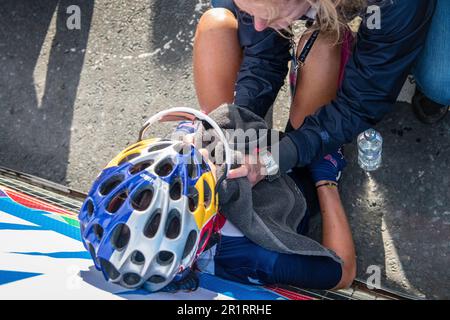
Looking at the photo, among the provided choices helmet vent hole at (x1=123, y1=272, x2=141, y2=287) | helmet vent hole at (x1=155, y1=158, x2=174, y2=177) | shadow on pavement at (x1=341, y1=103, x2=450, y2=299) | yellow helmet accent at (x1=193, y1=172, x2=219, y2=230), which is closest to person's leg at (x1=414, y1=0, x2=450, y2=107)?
shadow on pavement at (x1=341, y1=103, x2=450, y2=299)

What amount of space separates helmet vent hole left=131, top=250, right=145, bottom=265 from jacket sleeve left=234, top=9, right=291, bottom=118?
Result: 0.79 metres

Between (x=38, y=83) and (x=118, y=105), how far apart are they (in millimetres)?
515

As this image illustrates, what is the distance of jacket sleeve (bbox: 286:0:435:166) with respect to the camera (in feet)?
5.18

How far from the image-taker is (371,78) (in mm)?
1705

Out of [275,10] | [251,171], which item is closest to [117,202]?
[251,171]

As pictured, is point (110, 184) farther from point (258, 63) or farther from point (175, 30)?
point (175, 30)

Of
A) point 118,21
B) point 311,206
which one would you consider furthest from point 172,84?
point 311,206

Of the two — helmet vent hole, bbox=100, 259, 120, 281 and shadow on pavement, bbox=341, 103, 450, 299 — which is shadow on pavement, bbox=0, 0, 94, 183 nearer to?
helmet vent hole, bbox=100, 259, 120, 281

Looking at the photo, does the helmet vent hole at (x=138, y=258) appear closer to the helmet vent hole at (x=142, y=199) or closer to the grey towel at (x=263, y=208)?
the helmet vent hole at (x=142, y=199)

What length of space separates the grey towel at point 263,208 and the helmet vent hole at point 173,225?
23 centimetres

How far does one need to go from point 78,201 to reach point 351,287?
1.32 m

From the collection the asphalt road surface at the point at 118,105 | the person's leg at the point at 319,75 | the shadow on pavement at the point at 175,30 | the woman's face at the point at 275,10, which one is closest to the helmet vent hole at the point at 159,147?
the woman's face at the point at 275,10
